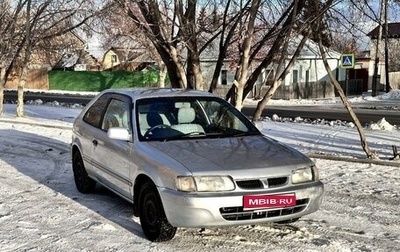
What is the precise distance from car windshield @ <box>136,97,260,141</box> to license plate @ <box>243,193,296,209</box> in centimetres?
123

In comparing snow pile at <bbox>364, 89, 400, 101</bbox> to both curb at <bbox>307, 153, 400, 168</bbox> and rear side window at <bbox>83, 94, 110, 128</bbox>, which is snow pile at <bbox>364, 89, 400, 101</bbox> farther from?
rear side window at <bbox>83, 94, 110, 128</bbox>

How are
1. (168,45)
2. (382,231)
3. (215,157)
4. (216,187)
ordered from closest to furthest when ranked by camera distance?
(216,187), (215,157), (382,231), (168,45)

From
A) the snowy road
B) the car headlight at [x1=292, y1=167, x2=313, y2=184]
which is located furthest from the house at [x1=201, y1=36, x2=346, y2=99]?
A: the car headlight at [x1=292, y1=167, x2=313, y2=184]

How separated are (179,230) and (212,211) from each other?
93 cm

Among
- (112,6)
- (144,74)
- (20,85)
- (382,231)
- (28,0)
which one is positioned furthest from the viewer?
(144,74)

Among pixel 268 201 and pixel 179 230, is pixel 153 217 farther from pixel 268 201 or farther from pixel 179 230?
pixel 268 201

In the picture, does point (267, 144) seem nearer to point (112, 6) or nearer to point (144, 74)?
point (112, 6)

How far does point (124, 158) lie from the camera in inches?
231

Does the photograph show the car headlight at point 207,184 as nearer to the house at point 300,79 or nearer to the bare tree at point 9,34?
the bare tree at point 9,34


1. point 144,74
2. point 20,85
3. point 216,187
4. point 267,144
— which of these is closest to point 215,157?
point 216,187

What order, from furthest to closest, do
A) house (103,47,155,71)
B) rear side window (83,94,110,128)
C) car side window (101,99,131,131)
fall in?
house (103,47,155,71) → rear side window (83,94,110,128) → car side window (101,99,131,131)

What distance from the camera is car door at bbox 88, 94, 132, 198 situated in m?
5.89

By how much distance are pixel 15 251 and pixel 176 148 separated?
5.87 ft

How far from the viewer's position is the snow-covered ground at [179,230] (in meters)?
5.18
